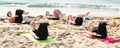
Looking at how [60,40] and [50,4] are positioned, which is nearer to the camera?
[60,40]

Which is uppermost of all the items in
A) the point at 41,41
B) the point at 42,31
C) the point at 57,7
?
the point at 42,31

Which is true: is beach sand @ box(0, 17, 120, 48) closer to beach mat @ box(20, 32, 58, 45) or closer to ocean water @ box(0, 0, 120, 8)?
beach mat @ box(20, 32, 58, 45)

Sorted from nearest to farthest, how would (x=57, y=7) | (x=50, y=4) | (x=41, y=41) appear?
(x=41, y=41) < (x=57, y=7) < (x=50, y=4)

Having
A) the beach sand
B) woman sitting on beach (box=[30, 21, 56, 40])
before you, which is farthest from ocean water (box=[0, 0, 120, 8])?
woman sitting on beach (box=[30, 21, 56, 40])

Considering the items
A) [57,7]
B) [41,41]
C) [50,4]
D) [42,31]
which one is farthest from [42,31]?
[50,4]

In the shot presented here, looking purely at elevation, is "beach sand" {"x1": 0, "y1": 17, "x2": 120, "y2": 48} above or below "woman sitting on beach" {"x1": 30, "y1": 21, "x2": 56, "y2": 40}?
below

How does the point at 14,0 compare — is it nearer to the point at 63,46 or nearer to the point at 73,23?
the point at 73,23

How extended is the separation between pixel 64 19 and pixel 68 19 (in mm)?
412

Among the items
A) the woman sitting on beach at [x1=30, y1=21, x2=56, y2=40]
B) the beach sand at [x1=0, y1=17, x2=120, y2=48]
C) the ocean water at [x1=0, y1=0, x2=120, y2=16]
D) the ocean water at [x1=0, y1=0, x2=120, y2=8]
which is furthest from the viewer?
the ocean water at [x1=0, y1=0, x2=120, y2=8]

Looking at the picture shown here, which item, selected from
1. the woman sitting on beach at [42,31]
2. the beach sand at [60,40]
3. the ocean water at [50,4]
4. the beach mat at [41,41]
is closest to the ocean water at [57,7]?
the ocean water at [50,4]

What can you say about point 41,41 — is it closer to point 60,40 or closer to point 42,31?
point 42,31

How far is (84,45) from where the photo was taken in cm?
1002

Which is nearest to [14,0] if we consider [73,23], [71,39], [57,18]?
[57,18]

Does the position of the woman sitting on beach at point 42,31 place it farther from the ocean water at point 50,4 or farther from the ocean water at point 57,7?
the ocean water at point 50,4
